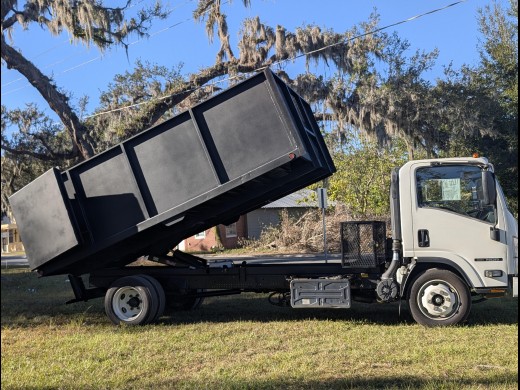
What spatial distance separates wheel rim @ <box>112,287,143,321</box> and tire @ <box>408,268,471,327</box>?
427 centimetres

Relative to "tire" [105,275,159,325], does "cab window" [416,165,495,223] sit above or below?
above

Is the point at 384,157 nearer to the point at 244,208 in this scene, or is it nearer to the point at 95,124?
the point at 95,124

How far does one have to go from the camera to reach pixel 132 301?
29.5 feet

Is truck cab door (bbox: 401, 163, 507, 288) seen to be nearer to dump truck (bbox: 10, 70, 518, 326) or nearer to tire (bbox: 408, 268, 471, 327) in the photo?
dump truck (bbox: 10, 70, 518, 326)

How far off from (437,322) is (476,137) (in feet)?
49.2

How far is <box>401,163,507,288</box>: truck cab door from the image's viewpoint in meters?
7.88

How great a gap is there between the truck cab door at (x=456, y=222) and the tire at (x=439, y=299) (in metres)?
0.19

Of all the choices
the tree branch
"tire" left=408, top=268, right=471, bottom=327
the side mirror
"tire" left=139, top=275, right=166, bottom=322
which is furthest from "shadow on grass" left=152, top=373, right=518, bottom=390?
the tree branch

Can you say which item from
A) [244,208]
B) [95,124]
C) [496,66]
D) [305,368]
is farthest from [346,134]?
[305,368]

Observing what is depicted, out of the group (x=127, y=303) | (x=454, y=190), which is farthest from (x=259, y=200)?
(x=454, y=190)

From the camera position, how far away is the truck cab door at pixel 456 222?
310 inches

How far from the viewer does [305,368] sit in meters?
5.82

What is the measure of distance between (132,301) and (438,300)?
4.75m

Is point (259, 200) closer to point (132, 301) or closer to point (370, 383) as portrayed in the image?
point (132, 301)
